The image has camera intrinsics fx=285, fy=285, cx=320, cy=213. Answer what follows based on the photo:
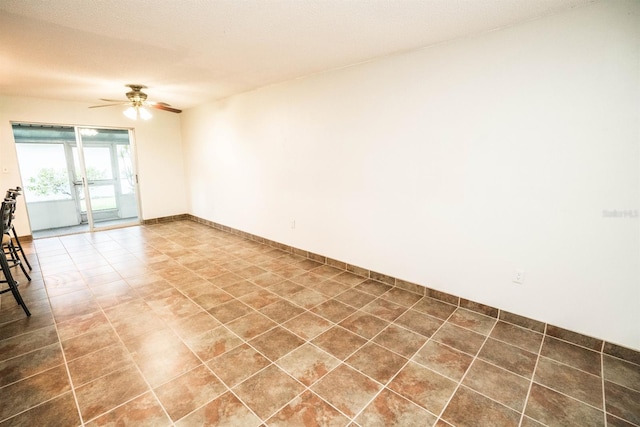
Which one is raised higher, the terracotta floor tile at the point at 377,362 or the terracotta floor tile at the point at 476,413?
the terracotta floor tile at the point at 377,362

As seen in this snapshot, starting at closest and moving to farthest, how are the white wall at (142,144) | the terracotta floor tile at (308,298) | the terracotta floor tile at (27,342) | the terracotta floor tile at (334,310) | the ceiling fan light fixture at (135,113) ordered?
the terracotta floor tile at (27,342) → the terracotta floor tile at (334,310) → the terracotta floor tile at (308,298) → the ceiling fan light fixture at (135,113) → the white wall at (142,144)

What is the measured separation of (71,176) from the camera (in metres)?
6.64

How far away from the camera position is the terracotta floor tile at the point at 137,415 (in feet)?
5.11

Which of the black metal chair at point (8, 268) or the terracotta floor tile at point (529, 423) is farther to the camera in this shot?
the black metal chair at point (8, 268)

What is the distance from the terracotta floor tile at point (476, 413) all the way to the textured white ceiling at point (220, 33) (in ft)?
8.32

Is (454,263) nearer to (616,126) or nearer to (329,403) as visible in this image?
(616,126)

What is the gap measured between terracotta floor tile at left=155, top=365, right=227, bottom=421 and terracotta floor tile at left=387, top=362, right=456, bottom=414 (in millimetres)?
1119

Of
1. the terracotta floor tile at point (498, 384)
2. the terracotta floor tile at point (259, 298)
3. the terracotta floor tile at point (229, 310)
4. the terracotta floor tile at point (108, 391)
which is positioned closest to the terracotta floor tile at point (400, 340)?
the terracotta floor tile at point (498, 384)

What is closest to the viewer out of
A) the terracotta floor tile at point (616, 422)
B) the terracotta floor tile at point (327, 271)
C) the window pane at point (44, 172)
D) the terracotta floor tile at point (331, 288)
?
the terracotta floor tile at point (616, 422)

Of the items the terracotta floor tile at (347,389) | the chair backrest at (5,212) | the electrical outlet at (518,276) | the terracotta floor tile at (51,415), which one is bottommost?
the terracotta floor tile at (51,415)

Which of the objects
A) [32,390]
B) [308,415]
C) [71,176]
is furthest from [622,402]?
[71,176]

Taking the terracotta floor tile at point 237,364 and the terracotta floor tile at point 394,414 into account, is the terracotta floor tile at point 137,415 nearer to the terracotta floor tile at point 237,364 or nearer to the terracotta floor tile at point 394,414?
the terracotta floor tile at point 237,364

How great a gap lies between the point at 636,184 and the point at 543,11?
1344 mm

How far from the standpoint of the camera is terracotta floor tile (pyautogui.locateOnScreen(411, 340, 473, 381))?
1943mm
